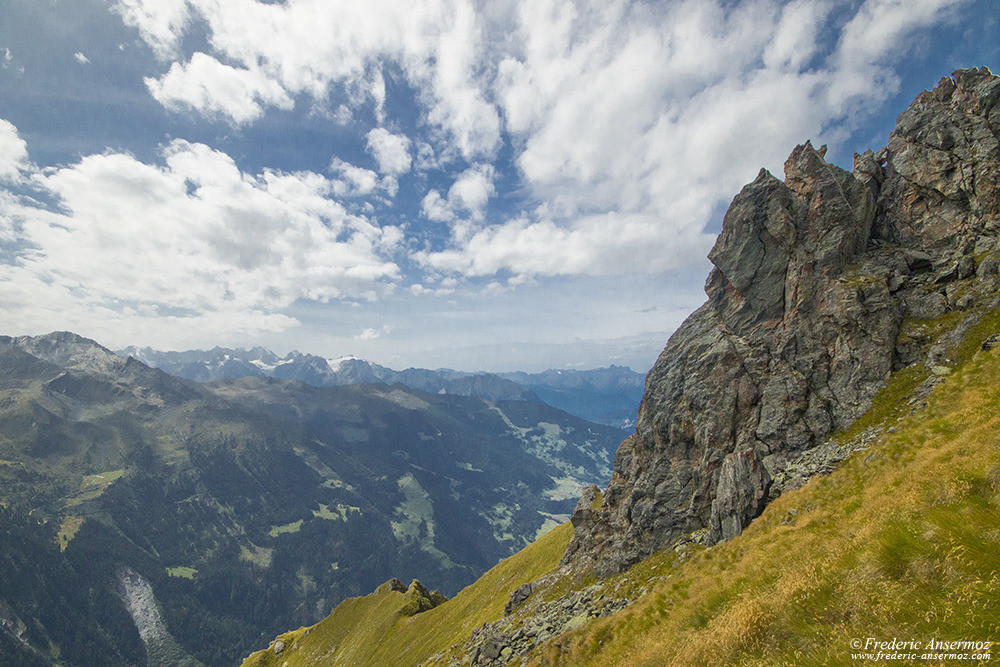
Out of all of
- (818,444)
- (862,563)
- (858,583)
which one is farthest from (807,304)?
(858,583)

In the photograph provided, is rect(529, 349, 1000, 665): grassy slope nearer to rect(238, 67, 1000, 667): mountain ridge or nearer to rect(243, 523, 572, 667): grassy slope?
rect(238, 67, 1000, 667): mountain ridge

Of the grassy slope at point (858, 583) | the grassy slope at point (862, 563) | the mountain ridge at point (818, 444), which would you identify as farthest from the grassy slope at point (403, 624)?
the grassy slope at point (858, 583)

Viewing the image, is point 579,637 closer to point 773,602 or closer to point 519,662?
point 519,662

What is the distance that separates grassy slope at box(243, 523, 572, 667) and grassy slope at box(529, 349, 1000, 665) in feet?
182

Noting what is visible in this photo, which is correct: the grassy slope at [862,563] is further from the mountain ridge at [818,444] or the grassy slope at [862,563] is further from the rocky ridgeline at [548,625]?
the rocky ridgeline at [548,625]

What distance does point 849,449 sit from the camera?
1475 inches

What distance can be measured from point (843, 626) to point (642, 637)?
48.2ft

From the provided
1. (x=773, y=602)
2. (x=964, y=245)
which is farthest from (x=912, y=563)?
(x=964, y=245)

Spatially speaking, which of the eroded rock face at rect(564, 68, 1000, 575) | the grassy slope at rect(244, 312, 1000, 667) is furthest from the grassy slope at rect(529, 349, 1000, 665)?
the eroded rock face at rect(564, 68, 1000, 575)

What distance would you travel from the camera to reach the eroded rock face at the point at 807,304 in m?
43.6

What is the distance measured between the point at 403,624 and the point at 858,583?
360ft

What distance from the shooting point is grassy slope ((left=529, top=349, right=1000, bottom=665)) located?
351 inches

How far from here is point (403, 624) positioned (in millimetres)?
94375

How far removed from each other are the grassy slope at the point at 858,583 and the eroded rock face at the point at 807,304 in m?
15.4
